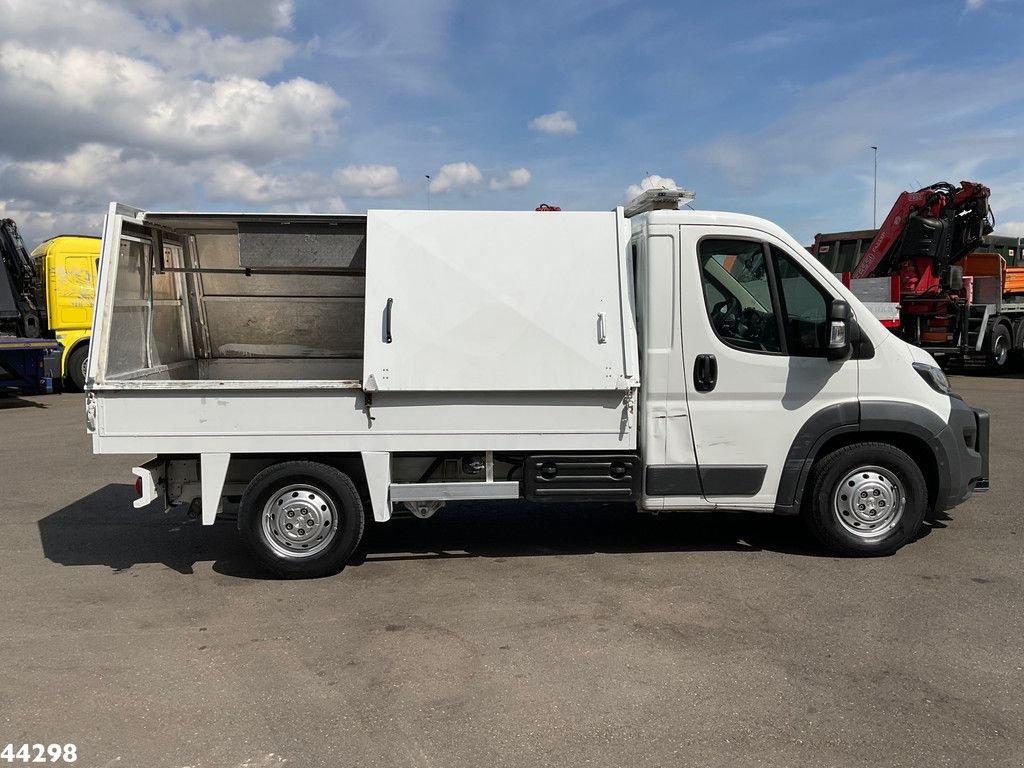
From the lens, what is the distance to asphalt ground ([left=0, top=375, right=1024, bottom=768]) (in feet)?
11.4

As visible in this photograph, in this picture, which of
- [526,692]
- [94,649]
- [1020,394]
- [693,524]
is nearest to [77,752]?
[94,649]

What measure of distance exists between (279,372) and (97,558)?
6.64 ft

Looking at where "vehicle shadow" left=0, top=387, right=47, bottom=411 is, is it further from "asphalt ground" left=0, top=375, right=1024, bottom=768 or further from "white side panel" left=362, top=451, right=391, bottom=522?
"white side panel" left=362, top=451, right=391, bottom=522

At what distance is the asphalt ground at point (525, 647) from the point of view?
3.47 meters

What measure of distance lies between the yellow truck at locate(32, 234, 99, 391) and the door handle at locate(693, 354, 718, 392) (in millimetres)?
15165

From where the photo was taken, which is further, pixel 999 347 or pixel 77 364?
pixel 999 347

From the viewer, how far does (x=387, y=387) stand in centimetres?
521

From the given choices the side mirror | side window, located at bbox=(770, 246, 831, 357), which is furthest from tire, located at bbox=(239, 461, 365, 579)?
the side mirror

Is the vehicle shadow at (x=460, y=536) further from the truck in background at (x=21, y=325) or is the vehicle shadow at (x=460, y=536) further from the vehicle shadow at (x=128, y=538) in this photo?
the truck in background at (x=21, y=325)

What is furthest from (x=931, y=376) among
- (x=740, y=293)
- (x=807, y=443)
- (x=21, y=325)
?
(x=21, y=325)

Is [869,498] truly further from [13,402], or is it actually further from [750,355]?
[13,402]

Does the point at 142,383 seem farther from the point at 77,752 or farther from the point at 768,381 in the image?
the point at 768,381

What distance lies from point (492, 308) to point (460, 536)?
2086mm

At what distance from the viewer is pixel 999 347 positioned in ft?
61.4
